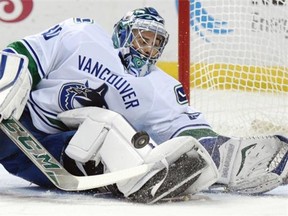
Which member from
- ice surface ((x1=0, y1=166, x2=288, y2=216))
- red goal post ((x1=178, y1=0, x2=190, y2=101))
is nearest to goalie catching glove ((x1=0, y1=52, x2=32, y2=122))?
ice surface ((x1=0, y1=166, x2=288, y2=216))

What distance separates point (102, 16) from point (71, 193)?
3013mm

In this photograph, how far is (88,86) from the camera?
309 centimetres

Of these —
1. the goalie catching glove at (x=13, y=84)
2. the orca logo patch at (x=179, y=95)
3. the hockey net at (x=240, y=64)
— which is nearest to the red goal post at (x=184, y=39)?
the hockey net at (x=240, y=64)

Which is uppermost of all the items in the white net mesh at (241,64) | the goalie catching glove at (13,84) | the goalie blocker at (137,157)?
the goalie catching glove at (13,84)

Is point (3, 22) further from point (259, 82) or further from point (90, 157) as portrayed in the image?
point (90, 157)

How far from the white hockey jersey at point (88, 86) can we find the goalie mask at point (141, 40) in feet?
0.12

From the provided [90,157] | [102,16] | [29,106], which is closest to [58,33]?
[29,106]

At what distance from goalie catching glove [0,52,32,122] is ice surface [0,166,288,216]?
0.26 m

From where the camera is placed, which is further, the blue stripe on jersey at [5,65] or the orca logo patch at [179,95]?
the orca logo patch at [179,95]

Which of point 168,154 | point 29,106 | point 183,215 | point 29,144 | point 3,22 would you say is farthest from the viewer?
point 3,22

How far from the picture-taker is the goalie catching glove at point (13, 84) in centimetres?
286

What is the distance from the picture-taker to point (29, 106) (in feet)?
10.3

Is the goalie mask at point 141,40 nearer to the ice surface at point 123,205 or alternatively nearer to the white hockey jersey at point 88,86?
the white hockey jersey at point 88,86

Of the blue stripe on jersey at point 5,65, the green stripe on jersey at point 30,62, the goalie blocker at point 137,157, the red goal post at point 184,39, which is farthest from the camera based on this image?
the red goal post at point 184,39
